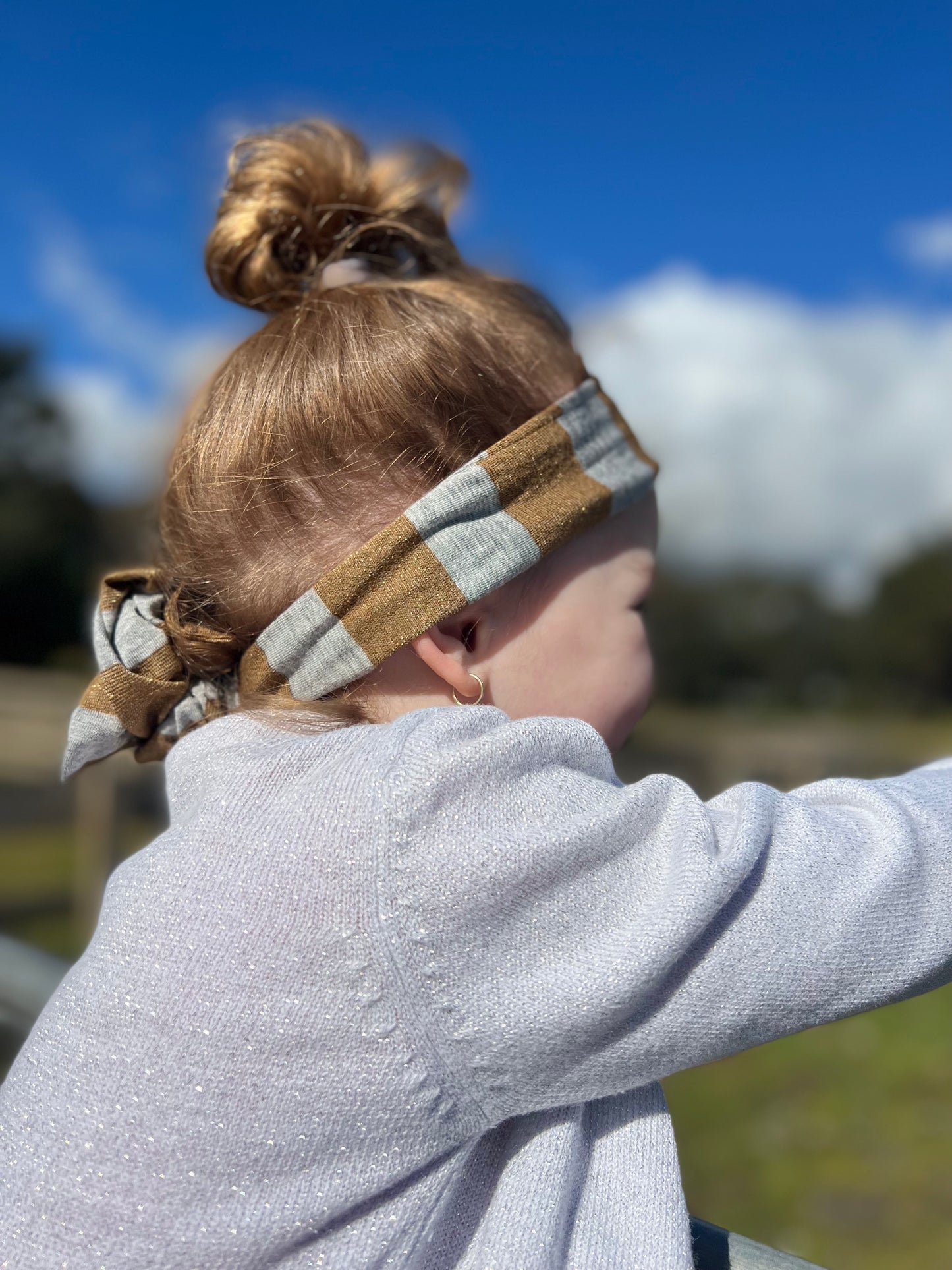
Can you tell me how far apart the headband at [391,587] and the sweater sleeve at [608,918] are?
192mm

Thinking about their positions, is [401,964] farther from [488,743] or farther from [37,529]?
[37,529]

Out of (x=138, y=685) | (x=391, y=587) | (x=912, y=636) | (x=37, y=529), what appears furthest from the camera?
(x=37, y=529)

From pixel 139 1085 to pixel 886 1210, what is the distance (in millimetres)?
2558

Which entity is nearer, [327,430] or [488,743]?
[488,743]

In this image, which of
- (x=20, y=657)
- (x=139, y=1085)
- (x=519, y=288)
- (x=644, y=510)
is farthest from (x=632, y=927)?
(x=20, y=657)

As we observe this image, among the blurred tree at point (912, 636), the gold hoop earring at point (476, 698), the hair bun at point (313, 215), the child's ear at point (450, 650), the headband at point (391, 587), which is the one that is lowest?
the blurred tree at point (912, 636)

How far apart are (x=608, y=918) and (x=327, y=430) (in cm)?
58

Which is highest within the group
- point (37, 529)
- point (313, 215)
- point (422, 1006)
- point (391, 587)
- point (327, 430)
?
point (37, 529)

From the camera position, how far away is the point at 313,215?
1416 mm

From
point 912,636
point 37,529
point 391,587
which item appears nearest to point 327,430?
point 391,587

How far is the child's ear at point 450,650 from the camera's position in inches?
42.3

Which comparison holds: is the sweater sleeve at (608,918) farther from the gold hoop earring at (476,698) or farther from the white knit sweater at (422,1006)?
the gold hoop earring at (476,698)

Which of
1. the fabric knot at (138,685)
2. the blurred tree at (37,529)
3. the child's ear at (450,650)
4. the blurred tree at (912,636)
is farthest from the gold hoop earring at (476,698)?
the blurred tree at (37,529)

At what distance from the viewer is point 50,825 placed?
6.70m
